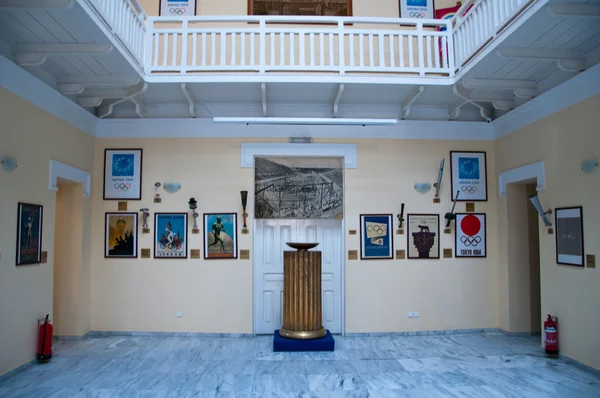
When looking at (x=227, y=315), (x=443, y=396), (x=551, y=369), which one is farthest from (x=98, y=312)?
(x=551, y=369)

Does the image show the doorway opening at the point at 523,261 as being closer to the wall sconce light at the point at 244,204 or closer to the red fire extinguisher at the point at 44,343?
the wall sconce light at the point at 244,204

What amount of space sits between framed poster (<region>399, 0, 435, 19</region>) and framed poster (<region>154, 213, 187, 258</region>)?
5.29 meters

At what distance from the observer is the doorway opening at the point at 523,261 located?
7008 millimetres

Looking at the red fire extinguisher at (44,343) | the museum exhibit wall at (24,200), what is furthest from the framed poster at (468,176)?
the red fire extinguisher at (44,343)

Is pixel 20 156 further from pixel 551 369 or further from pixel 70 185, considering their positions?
pixel 551 369

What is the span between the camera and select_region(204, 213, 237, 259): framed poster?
22.8ft

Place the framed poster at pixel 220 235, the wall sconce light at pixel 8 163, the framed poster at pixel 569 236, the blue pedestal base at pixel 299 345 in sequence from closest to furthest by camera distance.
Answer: the wall sconce light at pixel 8 163
the framed poster at pixel 569 236
the blue pedestal base at pixel 299 345
the framed poster at pixel 220 235

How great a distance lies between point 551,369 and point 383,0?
643 centimetres

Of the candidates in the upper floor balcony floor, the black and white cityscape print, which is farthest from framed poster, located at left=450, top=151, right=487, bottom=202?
the black and white cityscape print

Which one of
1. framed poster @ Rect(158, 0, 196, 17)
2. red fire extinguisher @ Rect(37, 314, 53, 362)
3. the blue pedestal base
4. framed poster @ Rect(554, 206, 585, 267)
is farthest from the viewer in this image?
framed poster @ Rect(158, 0, 196, 17)

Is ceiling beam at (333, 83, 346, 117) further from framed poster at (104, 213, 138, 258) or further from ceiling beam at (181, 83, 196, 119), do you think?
framed poster at (104, 213, 138, 258)

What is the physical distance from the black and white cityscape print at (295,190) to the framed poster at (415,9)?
3.24 meters

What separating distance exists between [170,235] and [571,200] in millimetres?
5744

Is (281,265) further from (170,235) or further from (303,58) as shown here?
(303,58)
